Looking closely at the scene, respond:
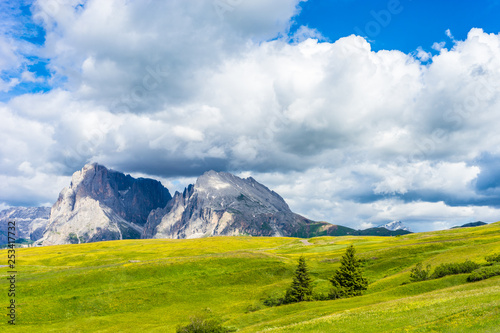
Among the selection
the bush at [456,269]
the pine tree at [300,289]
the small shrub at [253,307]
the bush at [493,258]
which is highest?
the bush at [493,258]

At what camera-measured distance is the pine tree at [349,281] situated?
55.6 m

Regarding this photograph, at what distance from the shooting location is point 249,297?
213 feet

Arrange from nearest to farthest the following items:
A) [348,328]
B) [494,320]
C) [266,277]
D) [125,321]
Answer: [494,320], [348,328], [125,321], [266,277]

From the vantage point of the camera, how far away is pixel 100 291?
65.5 m

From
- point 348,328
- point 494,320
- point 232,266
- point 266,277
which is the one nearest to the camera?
point 494,320

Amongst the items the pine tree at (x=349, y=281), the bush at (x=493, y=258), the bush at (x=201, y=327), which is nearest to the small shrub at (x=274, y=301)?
the pine tree at (x=349, y=281)

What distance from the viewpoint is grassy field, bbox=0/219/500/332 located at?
27.6 metres

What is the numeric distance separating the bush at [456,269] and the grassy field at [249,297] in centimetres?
371

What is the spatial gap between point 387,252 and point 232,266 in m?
41.2

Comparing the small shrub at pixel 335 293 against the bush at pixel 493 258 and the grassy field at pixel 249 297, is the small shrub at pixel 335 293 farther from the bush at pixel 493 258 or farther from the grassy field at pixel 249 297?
the bush at pixel 493 258

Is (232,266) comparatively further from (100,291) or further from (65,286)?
(65,286)

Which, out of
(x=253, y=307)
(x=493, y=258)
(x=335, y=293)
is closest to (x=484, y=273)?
(x=493, y=258)

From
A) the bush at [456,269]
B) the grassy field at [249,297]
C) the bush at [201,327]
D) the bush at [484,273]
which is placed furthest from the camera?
the bush at [456,269]

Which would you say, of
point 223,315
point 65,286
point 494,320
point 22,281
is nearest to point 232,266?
point 223,315
